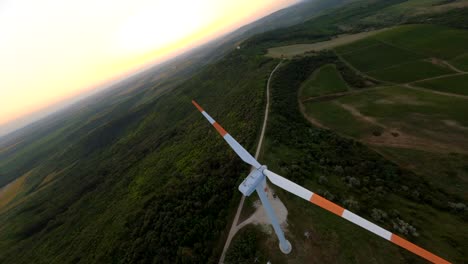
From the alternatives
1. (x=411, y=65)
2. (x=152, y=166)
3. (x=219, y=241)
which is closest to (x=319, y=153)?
(x=219, y=241)

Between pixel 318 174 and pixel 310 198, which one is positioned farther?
pixel 318 174

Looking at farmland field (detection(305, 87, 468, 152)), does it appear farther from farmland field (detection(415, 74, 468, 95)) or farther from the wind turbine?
the wind turbine

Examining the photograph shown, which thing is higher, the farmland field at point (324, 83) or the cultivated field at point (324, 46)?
the cultivated field at point (324, 46)

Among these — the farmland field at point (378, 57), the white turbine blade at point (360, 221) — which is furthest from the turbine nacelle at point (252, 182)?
the farmland field at point (378, 57)

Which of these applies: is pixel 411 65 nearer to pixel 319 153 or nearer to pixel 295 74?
pixel 295 74

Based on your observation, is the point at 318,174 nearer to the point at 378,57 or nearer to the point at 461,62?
the point at 461,62

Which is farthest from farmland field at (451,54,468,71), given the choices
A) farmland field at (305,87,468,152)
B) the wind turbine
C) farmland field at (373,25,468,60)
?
the wind turbine

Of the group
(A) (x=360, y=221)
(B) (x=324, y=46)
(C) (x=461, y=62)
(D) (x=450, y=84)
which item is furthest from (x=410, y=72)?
(A) (x=360, y=221)

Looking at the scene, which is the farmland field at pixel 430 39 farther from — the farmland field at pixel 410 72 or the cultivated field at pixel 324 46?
the cultivated field at pixel 324 46

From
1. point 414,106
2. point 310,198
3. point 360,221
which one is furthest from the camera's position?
point 414,106
